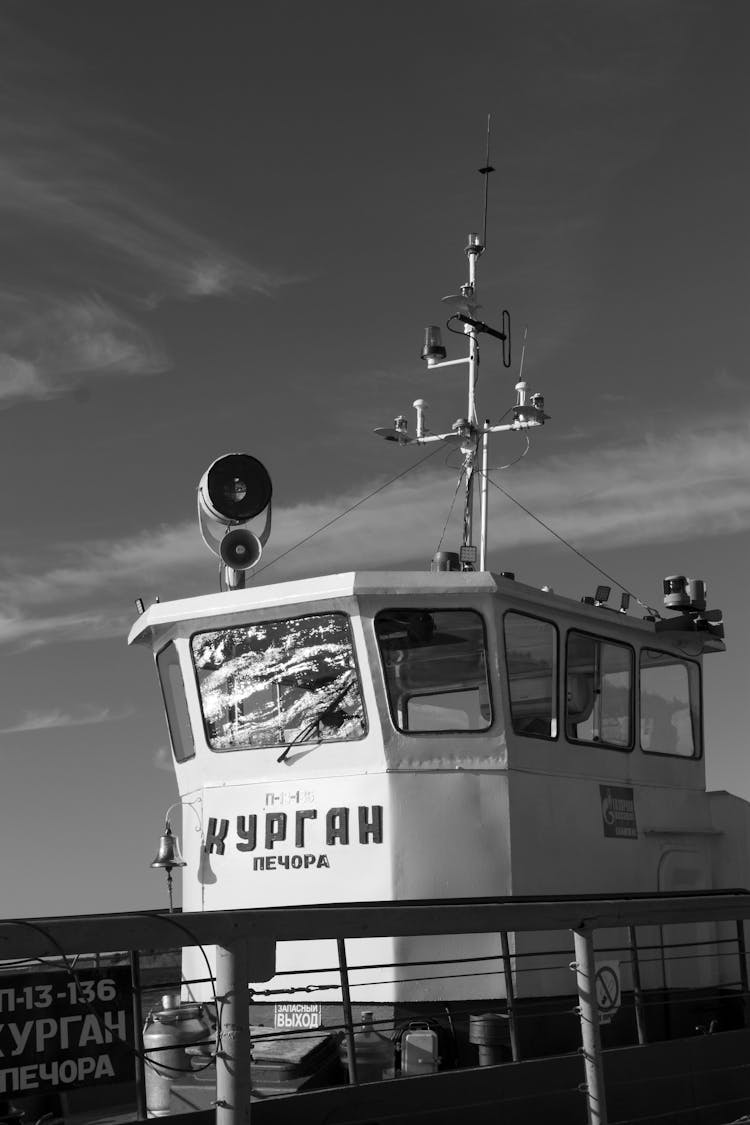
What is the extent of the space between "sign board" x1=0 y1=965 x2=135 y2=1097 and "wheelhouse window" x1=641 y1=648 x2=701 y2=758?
262 inches

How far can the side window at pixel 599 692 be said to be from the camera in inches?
389

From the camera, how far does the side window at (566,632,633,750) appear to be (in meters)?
9.89

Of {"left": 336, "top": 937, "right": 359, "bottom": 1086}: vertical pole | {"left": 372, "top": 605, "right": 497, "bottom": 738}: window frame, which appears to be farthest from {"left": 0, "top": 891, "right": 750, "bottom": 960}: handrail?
{"left": 372, "top": 605, "right": 497, "bottom": 738}: window frame

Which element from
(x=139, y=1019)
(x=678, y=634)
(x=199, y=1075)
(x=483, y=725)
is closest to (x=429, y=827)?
(x=483, y=725)

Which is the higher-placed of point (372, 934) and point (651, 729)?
point (651, 729)

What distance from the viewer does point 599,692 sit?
10.2 m

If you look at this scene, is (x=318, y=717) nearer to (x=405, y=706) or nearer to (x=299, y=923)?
(x=405, y=706)

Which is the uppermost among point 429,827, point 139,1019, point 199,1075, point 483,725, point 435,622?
point 435,622

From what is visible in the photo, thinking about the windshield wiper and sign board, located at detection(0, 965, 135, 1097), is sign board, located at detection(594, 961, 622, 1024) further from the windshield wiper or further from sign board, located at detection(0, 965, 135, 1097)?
the windshield wiper

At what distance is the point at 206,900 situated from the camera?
944 cm

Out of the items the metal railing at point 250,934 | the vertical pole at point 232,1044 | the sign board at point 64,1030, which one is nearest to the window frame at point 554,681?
the metal railing at point 250,934

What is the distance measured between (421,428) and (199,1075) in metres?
6.36

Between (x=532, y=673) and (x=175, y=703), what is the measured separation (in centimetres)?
288

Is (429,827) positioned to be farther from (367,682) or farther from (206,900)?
(206,900)
